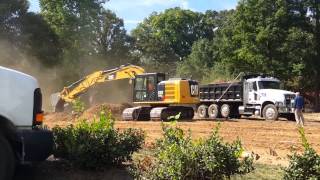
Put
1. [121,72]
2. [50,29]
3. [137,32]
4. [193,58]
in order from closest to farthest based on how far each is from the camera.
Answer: [121,72] → [50,29] → [193,58] → [137,32]

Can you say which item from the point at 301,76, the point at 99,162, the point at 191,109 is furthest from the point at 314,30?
the point at 99,162

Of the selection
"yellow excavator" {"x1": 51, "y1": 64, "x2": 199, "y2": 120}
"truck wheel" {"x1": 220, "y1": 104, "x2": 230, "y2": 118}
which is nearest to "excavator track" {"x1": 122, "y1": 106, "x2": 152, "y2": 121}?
"yellow excavator" {"x1": 51, "y1": 64, "x2": 199, "y2": 120}

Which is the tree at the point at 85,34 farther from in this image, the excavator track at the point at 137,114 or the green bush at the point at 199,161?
the green bush at the point at 199,161

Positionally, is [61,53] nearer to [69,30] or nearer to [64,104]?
[69,30]

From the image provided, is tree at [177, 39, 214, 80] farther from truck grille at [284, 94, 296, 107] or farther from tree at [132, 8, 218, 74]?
truck grille at [284, 94, 296, 107]

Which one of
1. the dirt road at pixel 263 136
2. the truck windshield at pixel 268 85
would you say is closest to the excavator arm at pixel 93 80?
the dirt road at pixel 263 136

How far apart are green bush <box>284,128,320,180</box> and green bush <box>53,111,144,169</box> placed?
322cm

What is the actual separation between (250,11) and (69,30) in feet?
76.9

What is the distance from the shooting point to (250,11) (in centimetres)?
5122

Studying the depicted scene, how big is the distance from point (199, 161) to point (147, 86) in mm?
23144

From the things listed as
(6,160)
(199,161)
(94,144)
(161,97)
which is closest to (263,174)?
(199,161)

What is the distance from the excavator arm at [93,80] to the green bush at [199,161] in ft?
78.5

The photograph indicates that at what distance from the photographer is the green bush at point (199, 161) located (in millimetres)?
6973

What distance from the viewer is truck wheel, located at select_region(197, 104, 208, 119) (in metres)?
35.6
